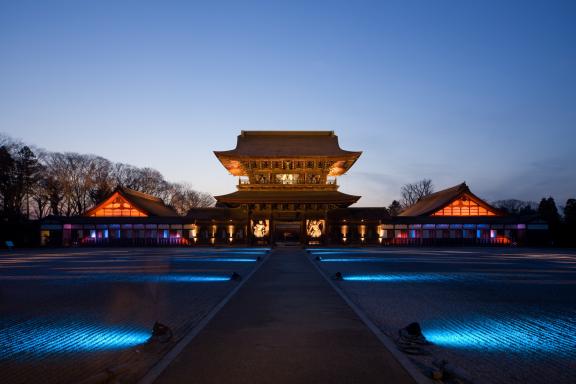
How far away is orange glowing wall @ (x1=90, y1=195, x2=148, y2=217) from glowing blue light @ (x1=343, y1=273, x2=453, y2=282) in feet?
137

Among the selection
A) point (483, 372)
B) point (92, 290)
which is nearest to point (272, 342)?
point (483, 372)

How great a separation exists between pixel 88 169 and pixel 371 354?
69323mm

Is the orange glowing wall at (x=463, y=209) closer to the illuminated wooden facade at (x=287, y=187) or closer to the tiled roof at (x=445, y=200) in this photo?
the tiled roof at (x=445, y=200)

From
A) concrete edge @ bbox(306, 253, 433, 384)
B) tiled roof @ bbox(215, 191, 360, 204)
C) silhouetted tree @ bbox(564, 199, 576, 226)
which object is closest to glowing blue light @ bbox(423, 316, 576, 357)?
concrete edge @ bbox(306, 253, 433, 384)

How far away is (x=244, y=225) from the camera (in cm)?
5016

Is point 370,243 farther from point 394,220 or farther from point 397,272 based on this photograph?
point 397,272

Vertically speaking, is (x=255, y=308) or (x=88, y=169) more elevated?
(x=88, y=169)

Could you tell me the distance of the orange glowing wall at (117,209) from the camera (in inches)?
2112

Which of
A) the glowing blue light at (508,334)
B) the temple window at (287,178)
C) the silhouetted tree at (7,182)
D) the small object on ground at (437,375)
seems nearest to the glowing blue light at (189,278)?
the glowing blue light at (508,334)

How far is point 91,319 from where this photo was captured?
9383 millimetres

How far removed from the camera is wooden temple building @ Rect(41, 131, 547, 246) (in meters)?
48.8

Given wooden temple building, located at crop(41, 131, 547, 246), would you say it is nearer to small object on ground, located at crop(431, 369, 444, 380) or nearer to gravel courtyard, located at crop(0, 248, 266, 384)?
gravel courtyard, located at crop(0, 248, 266, 384)

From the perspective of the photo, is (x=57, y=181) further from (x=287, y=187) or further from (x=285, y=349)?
(x=285, y=349)

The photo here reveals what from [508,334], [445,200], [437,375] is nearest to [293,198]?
[445,200]
